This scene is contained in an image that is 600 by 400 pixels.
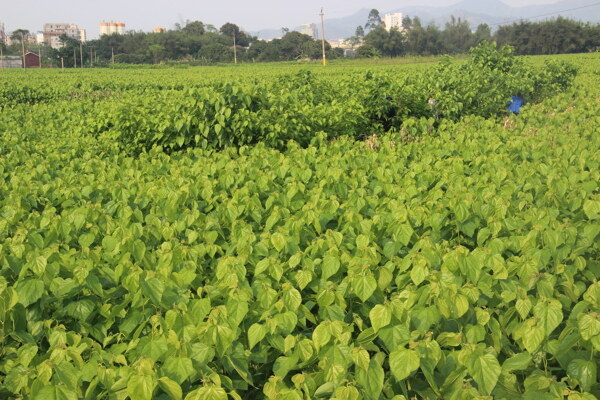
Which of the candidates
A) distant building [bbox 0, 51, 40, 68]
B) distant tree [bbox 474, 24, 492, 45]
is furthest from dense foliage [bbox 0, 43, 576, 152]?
distant tree [bbox 474, 24, 492, 45]

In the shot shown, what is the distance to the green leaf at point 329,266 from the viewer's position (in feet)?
7.94

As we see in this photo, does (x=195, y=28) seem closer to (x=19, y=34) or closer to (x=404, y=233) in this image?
(x=19, y=34)

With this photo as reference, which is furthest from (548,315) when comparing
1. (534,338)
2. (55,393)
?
(55,393)

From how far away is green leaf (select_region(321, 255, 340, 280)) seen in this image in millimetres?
2420

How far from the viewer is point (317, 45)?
248 ft

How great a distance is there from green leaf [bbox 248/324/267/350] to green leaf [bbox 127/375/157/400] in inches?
16.4

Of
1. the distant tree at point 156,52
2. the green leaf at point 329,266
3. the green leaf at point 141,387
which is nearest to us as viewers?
the green leaf at point 141,387

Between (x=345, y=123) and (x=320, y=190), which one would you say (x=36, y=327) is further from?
(x=345, y=123)

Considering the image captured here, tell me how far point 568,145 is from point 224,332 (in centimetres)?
427

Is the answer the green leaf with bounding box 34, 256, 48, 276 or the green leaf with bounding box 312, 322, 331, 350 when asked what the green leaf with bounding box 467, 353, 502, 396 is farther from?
the green leaf with bounding box 34, 256, 48, 276

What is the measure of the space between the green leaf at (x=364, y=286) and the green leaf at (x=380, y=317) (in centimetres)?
21

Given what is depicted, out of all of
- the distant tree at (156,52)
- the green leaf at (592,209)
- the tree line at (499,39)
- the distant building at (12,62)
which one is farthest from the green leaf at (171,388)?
the distant tree at (156,52)

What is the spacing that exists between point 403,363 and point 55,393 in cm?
A: 104

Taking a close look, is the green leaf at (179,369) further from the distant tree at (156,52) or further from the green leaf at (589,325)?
the distant tree at (156,52)
